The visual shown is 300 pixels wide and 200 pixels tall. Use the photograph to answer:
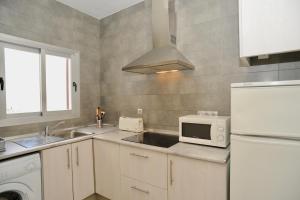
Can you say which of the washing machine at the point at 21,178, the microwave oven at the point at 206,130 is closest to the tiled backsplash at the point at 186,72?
the microwave oven at the point at 206,130

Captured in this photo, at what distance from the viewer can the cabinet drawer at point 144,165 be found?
1.50 metres

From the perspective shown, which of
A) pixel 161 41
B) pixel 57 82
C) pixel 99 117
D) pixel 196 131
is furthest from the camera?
pixel 99 117

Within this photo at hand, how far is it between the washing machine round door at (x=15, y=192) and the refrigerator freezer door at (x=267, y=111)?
1.75 metres

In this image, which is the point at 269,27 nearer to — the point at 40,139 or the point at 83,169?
the point at 83,169

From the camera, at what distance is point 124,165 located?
1.76 meters

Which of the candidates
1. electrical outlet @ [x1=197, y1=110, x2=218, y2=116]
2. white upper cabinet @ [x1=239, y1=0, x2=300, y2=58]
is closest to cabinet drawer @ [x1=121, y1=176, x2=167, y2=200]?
electrical outlet @ [x1=197, y1=110, x2=218, y2=116]

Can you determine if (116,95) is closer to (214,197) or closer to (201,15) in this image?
(201,15)

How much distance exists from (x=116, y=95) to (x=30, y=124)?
3.83ft

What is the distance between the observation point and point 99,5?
239cm

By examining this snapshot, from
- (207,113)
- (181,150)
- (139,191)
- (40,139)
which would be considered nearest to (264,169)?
(181,150)

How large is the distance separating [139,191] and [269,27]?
1728mm

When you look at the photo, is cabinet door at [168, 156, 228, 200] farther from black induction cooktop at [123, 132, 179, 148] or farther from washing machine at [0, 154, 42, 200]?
washing machine at [0, 154, 42, 200]

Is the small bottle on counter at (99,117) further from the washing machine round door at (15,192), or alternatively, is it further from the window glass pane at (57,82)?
the washing machine round door at (15,192)

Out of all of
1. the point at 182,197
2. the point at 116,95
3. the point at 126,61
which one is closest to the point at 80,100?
the point at 116,95
